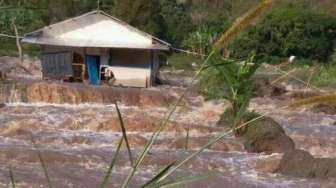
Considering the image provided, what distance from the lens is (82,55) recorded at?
97.3ft

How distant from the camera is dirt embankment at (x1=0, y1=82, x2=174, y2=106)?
75.7 ft

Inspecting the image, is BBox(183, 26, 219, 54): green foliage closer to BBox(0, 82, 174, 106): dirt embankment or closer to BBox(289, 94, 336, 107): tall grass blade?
BBox(289, 94, 336, 107): tall grass blade

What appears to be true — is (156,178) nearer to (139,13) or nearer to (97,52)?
(97,52)

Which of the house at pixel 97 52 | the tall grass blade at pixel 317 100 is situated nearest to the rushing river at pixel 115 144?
the house at pixel 97 52

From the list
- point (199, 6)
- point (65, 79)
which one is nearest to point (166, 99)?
point (65, 79)

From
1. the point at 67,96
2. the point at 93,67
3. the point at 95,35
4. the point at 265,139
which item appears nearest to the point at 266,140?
the point at 265,139

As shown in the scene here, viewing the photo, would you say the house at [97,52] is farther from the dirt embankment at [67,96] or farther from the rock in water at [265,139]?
the rock in water at [265,139]

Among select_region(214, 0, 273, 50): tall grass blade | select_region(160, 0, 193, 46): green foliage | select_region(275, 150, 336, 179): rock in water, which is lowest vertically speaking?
select_region(160, 0, 193, 46): green foliage

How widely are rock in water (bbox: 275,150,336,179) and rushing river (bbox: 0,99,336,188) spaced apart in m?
0.21

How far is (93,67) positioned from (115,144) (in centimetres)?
1395

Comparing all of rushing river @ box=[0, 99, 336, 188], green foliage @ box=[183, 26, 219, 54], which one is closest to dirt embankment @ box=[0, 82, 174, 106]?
rushing river @ box=[0, 99, 336, 188]

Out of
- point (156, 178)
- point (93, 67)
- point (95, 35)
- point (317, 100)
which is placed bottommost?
point (93, 67)

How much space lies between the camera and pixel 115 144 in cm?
1573

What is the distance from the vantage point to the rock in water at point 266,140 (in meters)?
16.0
